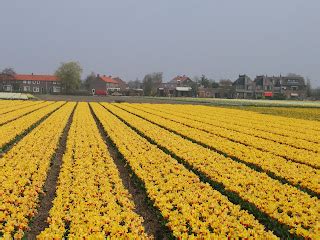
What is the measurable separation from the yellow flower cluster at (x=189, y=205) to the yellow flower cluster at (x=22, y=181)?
301 cm

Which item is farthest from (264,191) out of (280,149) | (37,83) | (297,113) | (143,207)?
(37,83)

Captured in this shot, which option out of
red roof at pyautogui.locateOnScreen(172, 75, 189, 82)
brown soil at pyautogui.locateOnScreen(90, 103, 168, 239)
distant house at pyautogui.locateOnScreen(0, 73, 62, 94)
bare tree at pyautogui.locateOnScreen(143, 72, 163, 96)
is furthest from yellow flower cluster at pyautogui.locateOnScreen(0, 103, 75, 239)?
distant house at pyautogui.locateOnScreen(0, 73, 62, 94)

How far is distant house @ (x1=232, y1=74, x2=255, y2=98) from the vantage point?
504 ft

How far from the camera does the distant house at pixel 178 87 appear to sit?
515ft

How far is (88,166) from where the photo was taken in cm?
1337

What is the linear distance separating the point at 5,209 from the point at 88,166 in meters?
4.67

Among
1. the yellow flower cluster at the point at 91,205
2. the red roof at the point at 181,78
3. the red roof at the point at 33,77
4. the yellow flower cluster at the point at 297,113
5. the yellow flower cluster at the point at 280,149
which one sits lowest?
the yellow flower cluster at the point at 297,113

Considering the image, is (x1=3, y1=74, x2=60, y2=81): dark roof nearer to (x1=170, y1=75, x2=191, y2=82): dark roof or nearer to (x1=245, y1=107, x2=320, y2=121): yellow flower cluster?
(x1=170, y1=75, x2=191, y2=82): dark roof

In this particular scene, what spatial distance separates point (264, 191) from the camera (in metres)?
11.0

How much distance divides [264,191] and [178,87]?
15577 cm

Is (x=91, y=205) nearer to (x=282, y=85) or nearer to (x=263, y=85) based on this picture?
(x=263, y=85)

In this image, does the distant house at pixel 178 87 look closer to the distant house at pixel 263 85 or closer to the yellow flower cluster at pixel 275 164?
the distant house at pixel 263 85

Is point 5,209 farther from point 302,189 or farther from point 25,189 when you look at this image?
point 302,189

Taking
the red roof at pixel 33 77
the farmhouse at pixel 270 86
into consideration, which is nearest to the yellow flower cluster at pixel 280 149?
the farmhouse at pixel 270 86
